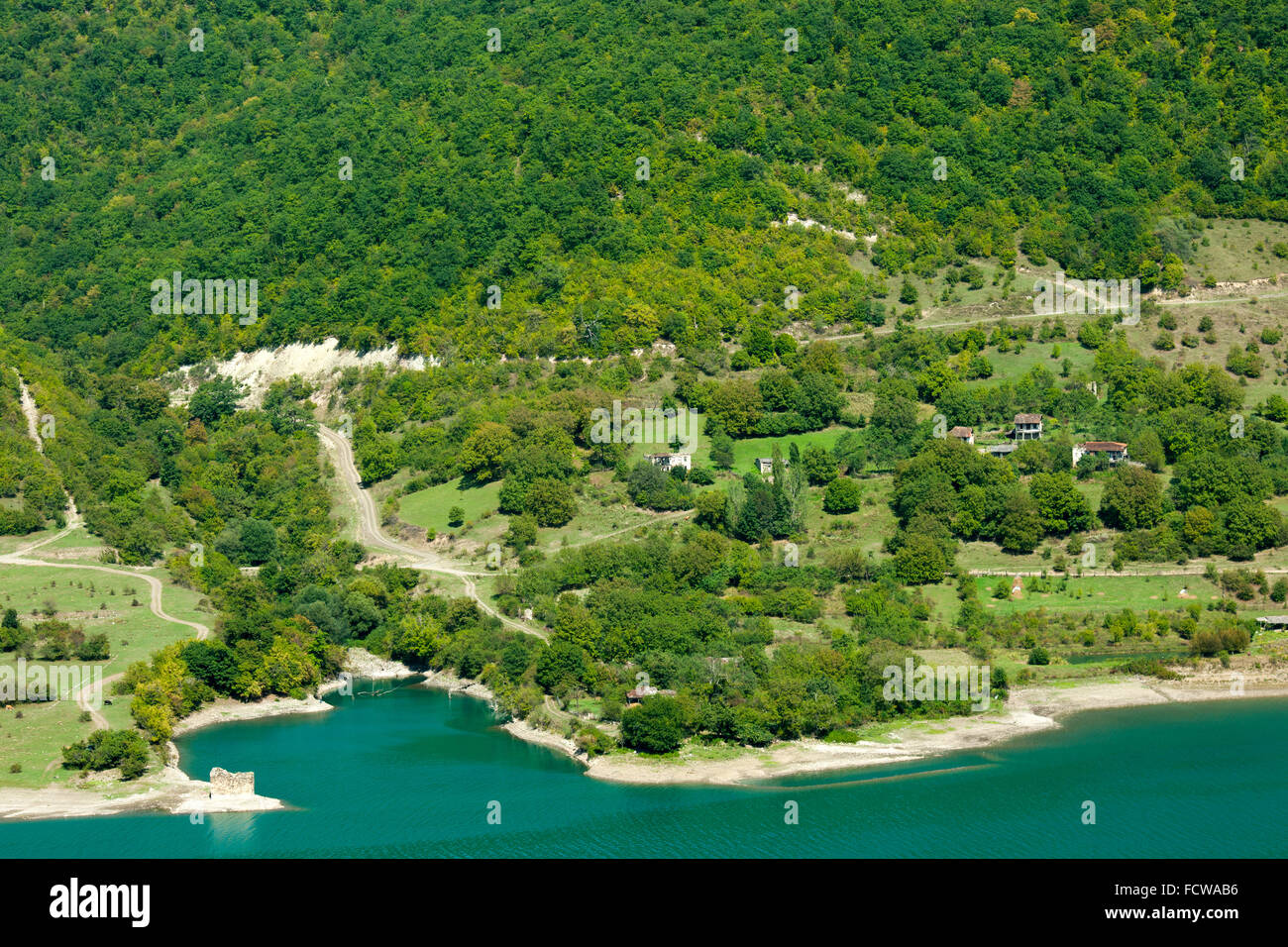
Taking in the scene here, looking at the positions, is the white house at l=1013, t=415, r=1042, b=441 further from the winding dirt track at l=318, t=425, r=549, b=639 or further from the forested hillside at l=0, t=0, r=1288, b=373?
the winding dirt track at l=318, t=425, r=549, b=639

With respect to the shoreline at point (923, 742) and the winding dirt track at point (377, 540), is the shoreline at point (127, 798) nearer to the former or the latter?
the shoreline at point (923, 742)

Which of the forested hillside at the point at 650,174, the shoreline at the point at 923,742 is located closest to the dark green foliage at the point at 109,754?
the shoreline at the point at 923,742

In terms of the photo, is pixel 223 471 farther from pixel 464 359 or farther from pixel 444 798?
pixel 444 798

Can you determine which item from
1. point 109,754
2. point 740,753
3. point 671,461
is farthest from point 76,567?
point 740,753

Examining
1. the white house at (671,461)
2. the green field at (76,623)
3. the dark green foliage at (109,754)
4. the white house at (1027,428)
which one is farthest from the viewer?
the white house at (1027,428)

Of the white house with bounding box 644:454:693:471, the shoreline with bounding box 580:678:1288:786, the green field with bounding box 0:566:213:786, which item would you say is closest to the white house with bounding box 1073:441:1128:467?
the shoreline with bounding box 580:678:1288:786

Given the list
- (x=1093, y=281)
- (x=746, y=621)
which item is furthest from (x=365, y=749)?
(x=1093, y=281)
